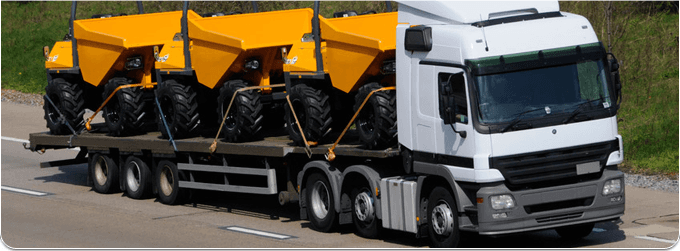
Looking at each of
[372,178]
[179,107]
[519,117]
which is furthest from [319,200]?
[519,117]

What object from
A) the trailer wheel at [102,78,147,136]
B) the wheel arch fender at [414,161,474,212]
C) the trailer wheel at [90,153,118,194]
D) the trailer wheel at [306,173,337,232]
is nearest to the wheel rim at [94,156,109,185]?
the trailer wheel at [90,153,118,194]

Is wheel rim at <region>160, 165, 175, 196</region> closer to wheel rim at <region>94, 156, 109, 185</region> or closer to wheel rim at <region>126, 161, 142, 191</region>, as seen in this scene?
wheel rim at <region>126, 161, 142, 191</region>

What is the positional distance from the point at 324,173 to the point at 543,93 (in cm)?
361

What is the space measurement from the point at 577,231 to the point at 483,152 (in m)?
2.27

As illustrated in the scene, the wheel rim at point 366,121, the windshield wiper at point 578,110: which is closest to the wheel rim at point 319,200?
the wheel rim at point 366,121

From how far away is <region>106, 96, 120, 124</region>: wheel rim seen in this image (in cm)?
1678

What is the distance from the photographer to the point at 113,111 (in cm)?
1695

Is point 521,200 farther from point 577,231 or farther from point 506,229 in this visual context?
point 577,231

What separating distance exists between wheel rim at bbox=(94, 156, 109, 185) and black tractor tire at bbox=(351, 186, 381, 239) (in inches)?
258

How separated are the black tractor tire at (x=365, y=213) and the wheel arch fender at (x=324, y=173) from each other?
22 centimetres

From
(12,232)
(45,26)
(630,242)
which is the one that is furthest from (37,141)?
(45,26)

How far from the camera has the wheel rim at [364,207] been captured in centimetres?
1236

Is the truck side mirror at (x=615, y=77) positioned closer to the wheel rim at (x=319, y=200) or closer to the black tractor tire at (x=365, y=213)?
the black tractor tire at (x=365, y=213)

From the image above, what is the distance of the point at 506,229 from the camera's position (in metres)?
10.6
